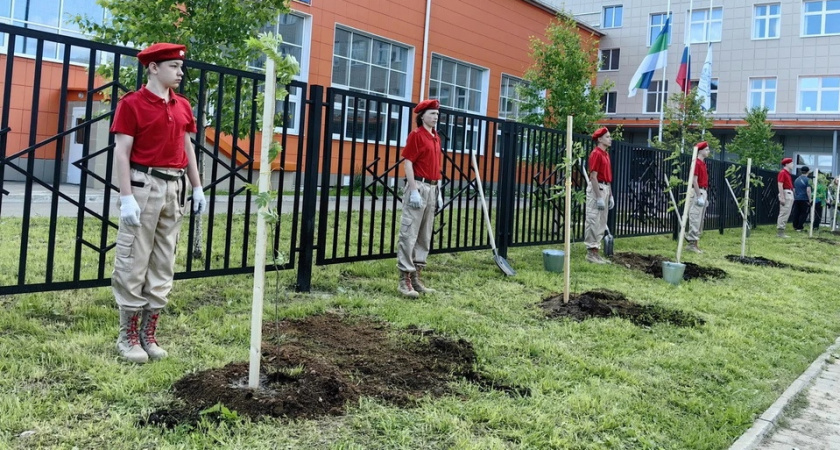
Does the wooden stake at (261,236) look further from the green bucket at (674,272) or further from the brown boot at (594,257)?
the brown boot at (594,257)

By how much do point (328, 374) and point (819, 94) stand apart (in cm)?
3462

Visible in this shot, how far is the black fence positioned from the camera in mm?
4699

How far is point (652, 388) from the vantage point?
4.21m

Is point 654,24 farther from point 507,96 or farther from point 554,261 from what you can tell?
point 554,261

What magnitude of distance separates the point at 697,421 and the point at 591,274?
486 centimetres

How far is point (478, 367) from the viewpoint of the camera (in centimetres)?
432

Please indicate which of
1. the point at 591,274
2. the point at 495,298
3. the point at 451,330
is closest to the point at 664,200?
the point at 591,274

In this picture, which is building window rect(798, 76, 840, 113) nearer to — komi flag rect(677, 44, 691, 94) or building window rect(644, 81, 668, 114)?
building window rect(644, 81, 668, 114)

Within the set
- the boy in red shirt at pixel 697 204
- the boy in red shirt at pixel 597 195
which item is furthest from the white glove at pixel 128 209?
the boy in red shirt at pixel 697 204

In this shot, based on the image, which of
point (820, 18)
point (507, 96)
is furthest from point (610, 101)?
point (507, 96)

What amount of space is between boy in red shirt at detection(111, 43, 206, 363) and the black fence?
669 mm

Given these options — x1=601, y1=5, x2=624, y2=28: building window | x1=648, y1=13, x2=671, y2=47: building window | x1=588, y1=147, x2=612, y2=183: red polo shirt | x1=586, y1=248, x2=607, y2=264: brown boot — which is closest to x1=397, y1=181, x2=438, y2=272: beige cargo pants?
x1=588, y1=147, x2=612, y2=183: red polo shirt

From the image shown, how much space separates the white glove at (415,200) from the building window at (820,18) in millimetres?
32635

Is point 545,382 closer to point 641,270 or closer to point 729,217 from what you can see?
point 641,270
